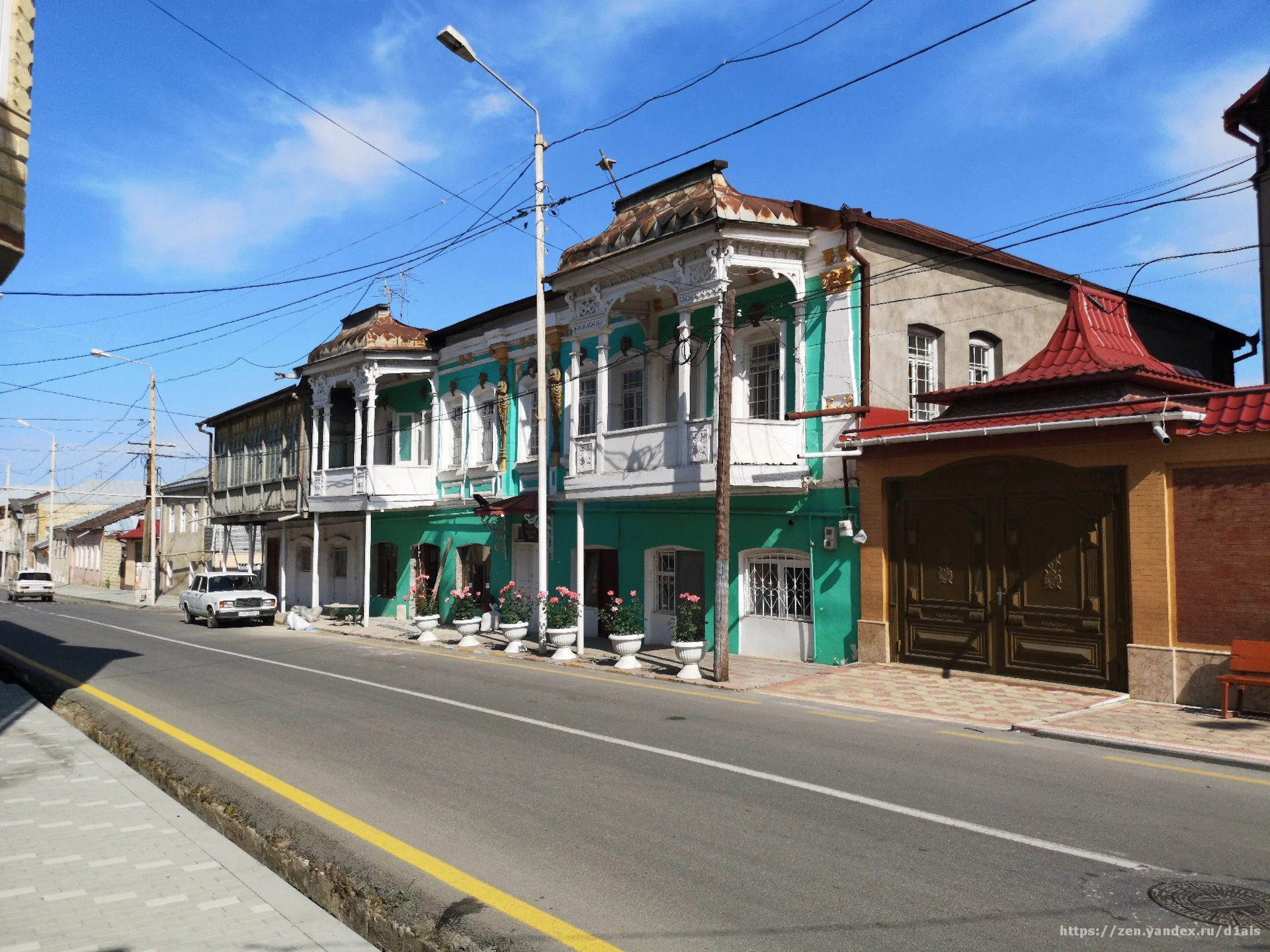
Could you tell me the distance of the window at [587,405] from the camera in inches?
883

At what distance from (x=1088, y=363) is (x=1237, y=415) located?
2.85 meters

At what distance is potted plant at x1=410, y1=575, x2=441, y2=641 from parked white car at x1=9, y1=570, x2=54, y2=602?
28451 millimetres

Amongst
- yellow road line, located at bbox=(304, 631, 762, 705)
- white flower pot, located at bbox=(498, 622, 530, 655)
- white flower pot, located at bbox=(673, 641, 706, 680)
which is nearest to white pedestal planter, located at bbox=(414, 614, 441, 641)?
yellow road line, located at bbox=(304, 631, 762, 705)

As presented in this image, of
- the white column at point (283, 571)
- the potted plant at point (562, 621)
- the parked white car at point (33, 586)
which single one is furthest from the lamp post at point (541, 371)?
the parked white car at point (33, 586)

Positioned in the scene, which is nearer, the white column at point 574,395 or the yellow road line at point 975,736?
the yellow road line at point 975,736

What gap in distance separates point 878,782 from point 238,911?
204 inches

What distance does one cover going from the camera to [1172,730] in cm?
1060

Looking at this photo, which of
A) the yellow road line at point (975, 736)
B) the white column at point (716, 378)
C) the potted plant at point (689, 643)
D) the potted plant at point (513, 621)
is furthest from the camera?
the potted plant at point (513, 621)

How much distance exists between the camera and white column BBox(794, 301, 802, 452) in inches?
691

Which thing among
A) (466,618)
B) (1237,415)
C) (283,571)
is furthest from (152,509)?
(1237,415)

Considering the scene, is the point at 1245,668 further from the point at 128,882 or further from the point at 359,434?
the point at 359,434

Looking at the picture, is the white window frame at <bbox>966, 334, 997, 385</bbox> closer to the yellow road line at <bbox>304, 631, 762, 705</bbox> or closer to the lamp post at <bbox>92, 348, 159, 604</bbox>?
the yellow road line at <bbox>304, 631, 762, 705</bbox>

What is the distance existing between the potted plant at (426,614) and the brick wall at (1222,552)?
16040 millimetres

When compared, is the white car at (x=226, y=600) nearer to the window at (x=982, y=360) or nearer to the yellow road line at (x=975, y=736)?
the window at (x=982, y=360)
